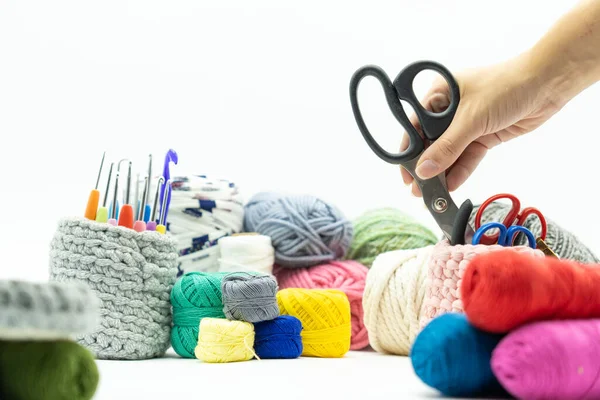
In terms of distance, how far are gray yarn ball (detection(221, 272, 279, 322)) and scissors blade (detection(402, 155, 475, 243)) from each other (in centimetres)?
27

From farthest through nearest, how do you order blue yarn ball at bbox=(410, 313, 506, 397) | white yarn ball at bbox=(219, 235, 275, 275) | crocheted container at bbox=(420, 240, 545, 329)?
white yarn ball at bbox=(219, 235, 275, 275) < crocheted container at bbox=(420, 240, 545, 329) < blue yarn ball at bbox=(410, 313, 506, 397)

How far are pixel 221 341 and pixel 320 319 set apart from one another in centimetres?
18

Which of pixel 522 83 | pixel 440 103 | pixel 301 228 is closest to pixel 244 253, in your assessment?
pixel 301 228

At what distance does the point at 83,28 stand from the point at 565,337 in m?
1.50

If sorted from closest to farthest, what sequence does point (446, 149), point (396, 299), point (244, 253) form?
1. point (446, 149)
2. point (396, 299)
3. point (244, 253)

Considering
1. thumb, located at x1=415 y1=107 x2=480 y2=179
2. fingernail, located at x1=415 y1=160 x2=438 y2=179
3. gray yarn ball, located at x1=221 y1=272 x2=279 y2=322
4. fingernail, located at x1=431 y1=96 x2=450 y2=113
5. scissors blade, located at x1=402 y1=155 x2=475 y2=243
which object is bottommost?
gray yarn ball, located at x1=221 y1=272 x2=279 y2=322

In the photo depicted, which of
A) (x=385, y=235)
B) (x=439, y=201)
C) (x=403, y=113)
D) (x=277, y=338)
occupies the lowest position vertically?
(x=277, y=338)

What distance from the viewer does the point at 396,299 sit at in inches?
39.9

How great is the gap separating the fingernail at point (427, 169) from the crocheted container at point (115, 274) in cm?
38

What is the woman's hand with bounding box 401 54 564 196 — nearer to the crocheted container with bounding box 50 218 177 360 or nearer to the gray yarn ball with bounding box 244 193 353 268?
the crocheted container with bounding box 50 218 177 360

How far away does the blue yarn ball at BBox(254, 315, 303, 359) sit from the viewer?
970mm

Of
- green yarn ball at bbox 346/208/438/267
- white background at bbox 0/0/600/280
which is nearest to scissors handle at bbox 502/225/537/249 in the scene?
green yarn ball at bbox 346/208/438/267

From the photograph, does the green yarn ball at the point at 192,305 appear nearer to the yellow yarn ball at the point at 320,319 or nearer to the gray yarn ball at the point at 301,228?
the yellow yarn ball at the point at 320,319

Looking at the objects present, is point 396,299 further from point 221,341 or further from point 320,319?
point 221,341
